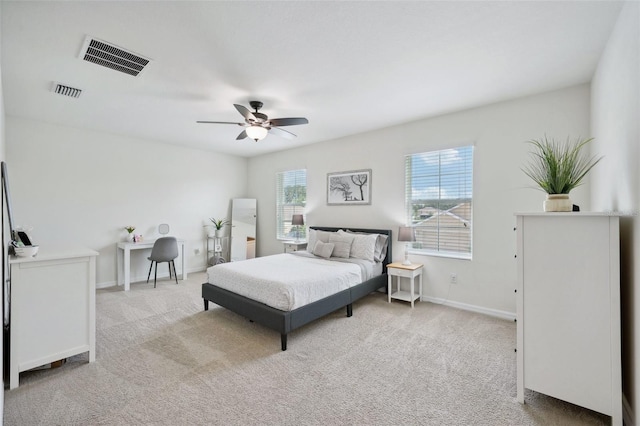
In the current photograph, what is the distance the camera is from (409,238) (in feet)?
13.0

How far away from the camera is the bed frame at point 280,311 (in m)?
2.76

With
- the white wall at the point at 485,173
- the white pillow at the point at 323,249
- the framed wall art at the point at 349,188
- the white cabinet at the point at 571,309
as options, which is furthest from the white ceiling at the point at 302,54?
the white pillow at the point at 323,249

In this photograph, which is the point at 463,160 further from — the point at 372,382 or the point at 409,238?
the point at 372,382

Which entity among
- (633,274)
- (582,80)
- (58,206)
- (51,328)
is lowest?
(51,328)

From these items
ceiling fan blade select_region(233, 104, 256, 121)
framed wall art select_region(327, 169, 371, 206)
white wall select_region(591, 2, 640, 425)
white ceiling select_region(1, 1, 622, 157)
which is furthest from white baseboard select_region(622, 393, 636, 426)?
ceiling fan blade select_region(233, 104, 256, 121)

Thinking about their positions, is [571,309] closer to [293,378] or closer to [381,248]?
[293,378]

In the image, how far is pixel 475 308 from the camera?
3736 mm

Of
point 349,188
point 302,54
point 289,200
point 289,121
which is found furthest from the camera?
point 289,200

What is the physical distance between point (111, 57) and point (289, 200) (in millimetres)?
4090

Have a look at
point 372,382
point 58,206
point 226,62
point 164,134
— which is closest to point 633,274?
point 372,382

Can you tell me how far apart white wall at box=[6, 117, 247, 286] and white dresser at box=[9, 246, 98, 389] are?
279cm

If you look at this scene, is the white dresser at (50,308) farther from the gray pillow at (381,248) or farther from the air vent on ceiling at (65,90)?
the gray pillow at (381,248)

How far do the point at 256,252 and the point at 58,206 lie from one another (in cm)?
375

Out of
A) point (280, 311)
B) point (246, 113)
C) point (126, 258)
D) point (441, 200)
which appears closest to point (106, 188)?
point (126, 258)
